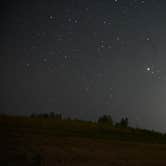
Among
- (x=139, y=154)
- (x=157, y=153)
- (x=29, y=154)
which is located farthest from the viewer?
(x=157, y=153)

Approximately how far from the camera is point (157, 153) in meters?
17.0

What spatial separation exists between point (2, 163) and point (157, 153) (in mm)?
9576

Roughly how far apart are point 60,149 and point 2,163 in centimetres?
478

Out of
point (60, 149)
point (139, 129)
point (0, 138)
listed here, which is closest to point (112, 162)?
point (60, 149)

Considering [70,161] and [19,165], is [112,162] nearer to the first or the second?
[70,161]

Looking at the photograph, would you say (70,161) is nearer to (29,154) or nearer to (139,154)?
(29,154)

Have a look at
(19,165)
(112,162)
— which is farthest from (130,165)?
(19,165)

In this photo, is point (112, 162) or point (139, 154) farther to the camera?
point (139, 154)

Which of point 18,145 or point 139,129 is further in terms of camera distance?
point 139,129

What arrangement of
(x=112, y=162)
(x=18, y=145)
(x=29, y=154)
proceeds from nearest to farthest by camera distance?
(x=29, y=154)
(x=112, y=162)
(x=18, y=145)

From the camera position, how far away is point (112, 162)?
1302 centimetres

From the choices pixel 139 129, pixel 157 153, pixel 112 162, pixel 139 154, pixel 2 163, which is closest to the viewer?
pixel 2 163

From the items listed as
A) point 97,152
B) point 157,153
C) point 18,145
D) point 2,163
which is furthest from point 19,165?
point 157,153

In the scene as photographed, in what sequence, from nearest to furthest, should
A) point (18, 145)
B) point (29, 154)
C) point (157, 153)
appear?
point (29, 154), point (18, 145), point (157, 153)
